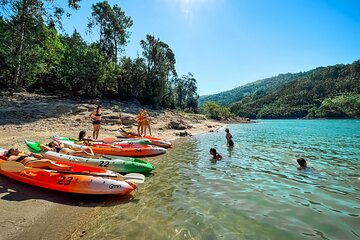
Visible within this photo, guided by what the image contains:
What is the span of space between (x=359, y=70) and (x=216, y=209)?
206725 mm

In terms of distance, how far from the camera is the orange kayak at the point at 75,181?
23.3 ft

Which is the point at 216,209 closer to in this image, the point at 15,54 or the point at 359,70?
the point at 15,54

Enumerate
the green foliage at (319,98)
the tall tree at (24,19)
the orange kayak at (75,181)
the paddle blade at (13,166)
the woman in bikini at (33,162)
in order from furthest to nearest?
the green foliage at (319,98), the tall tree at (24,19), the woman in bikini at (33,162), the paddle blade at (13,166), the orange kayak at (75,181)

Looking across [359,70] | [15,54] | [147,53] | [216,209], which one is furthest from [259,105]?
[216,209]

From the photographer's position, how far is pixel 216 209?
6754 millimetres

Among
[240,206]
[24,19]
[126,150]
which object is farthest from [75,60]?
[240,206]

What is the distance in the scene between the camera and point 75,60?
3572 cm

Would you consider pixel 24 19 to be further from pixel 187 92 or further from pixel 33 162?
pixel 187 92

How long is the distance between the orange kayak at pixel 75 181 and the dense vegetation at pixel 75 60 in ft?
62.0

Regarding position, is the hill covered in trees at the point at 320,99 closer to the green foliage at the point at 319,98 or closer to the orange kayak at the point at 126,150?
the green foliage at the point at 319,98

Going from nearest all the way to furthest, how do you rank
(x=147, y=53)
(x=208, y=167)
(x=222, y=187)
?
1. (x=222, y=187)
2. (x=208, y=167)
3. (x=147, y=53)

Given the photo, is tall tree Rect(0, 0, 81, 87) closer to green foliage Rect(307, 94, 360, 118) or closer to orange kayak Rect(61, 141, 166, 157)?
orange kayak Rect(61, 141, 166, 157)

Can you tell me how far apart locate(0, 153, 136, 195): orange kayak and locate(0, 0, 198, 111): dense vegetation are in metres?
18.9

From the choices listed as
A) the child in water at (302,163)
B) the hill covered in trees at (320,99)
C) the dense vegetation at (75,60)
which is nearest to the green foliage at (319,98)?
the hill covered in trees at (320,99)
